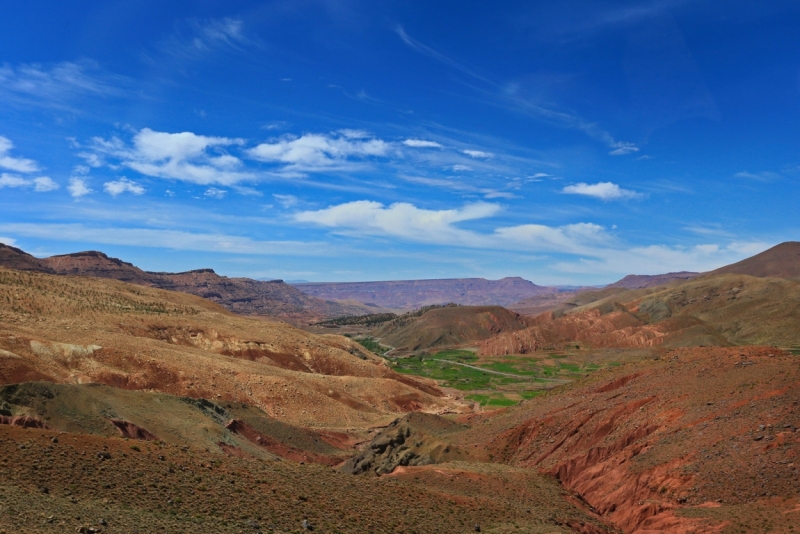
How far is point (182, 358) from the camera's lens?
58312 millimetres

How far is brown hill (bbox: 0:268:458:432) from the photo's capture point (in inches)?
1971

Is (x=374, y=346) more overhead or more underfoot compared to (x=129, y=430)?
more underfoot

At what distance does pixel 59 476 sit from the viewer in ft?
55.7

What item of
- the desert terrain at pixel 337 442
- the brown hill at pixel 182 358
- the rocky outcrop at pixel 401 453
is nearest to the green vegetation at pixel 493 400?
the desert terrain at pixel 337 442

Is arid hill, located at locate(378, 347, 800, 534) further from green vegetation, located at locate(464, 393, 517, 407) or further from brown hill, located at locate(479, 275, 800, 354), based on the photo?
brown hill, located at locate(479, 275, 800, 354)

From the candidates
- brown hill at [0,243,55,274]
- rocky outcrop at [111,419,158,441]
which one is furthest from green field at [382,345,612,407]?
brown hill at [0,243,55,274]

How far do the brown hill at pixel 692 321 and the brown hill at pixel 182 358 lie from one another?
81340mm

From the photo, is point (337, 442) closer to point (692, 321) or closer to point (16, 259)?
point (692, 321)

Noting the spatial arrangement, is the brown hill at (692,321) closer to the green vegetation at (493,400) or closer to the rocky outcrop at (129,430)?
the green vegetation at (493,400)

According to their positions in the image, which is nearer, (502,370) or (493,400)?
(493,400)

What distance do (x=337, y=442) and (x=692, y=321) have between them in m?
127

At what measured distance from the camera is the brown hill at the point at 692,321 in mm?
134875

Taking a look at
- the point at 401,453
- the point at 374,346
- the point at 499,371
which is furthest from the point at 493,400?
the point at 374,346

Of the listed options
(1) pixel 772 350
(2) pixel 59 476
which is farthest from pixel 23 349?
(1) pixel 772 350
